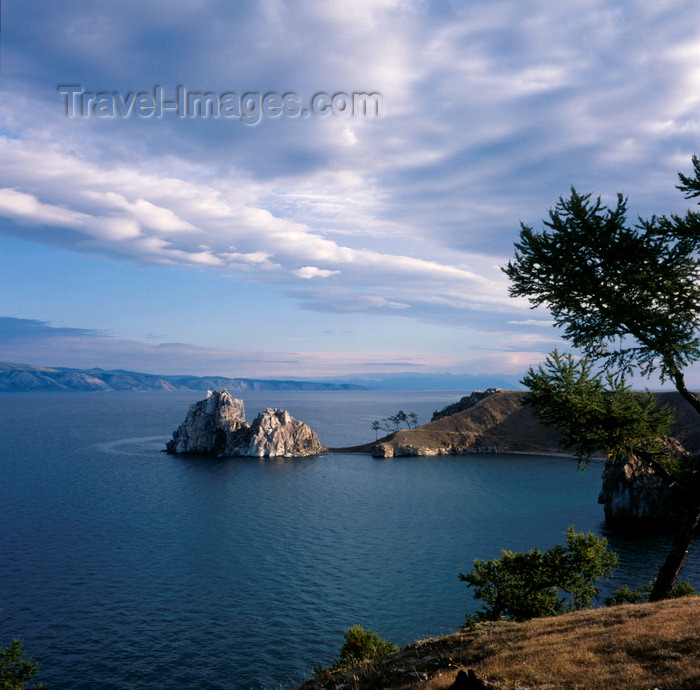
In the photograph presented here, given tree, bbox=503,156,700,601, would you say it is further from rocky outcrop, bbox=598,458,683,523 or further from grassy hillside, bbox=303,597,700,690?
rocky outcrop, bbox=598,458,683,523

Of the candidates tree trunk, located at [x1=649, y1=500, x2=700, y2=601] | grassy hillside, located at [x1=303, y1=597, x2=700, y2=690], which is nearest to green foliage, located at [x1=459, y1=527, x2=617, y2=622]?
tree trunk, located at [x1=649, y1=500, x2=700, y2=601]

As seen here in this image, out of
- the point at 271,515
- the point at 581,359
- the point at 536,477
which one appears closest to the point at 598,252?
the point at 581,359

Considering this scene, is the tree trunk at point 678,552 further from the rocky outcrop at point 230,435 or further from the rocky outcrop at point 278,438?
the rocky outcrop at point 230,435

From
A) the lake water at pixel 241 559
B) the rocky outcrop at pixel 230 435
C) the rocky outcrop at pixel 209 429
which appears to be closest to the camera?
the lake water at pixel 241 559

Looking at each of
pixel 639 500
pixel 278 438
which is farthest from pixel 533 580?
pixel 278 438

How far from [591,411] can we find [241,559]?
62.8 meters

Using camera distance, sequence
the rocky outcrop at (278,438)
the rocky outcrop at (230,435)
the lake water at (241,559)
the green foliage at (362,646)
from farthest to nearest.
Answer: the rocky outcrop at (230,435)
the rocky outcrop at (278,438)
the lake water at (241,559)
the green foliage at (362,646)

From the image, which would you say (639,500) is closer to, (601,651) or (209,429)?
(601,651)

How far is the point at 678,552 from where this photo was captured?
25828mm

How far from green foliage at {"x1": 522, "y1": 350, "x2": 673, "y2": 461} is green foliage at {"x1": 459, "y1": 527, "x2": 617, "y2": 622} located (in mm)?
17695

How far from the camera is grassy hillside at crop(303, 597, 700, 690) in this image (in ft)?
46.6

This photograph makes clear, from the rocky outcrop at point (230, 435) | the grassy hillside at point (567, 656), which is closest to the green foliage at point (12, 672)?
the grassy hillside at point (567, 656)

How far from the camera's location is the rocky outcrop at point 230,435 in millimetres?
178625

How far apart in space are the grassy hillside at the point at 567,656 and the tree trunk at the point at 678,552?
272 cm
